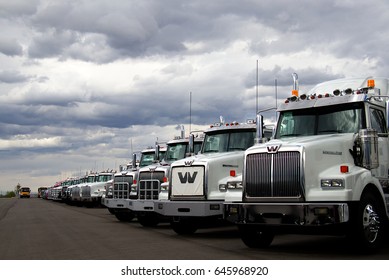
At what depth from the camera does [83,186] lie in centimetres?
3709

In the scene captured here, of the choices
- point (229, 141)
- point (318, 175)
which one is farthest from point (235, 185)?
point (229, 141)

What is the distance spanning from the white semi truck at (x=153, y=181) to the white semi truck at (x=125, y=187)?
63cm

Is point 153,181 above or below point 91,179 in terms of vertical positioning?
below

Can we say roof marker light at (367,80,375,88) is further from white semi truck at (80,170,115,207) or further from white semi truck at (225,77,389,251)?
white semi truck at (80,170,115,207)

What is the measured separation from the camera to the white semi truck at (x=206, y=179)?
14.0m

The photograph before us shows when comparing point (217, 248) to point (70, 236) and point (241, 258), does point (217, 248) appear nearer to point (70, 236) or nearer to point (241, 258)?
point (241, 258)

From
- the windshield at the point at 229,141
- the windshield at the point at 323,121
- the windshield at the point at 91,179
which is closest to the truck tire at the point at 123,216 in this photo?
the windshield at the point at 229,141

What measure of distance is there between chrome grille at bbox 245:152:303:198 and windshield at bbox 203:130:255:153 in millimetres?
4548

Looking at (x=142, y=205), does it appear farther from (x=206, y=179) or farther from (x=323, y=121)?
(x=323, y=121)

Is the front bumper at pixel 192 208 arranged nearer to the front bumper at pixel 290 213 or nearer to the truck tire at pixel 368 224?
the front bumper at pixel 290 213

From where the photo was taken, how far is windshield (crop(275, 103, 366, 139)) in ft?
36.3

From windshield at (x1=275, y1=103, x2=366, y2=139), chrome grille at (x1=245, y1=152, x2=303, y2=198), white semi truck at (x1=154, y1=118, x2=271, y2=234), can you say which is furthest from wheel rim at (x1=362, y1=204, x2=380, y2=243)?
white semi truck at (x1=154, y1=118, x2=271, y2=234)

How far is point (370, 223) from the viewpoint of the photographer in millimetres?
10117

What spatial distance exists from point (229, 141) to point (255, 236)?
445 centimetres
